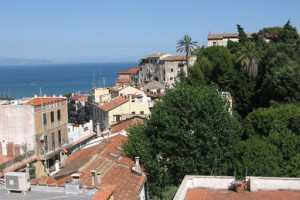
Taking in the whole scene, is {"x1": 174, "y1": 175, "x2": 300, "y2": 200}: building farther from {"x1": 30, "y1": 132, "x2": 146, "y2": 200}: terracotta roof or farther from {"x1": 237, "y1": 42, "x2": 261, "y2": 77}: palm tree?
{"x1": 237, "y1": 42, "x2": 261, "y2": 77}: palm tree

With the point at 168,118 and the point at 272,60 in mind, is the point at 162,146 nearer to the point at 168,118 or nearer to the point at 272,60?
the point at 168,118

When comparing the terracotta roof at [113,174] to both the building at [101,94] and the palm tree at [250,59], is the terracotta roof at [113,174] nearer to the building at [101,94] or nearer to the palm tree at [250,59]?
the palm tree at [250,59]

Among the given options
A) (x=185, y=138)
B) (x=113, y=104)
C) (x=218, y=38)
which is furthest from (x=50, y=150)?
(x=218, y=38)

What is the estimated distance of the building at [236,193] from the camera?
43.9ft

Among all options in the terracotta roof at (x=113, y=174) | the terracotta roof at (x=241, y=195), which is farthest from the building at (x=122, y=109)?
the terracotta roof at (x=241, y=195)

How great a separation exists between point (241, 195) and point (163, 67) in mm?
74265

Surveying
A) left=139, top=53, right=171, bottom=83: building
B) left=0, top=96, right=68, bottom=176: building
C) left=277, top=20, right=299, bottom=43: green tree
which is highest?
left=277, top=20, right=299, bottom=43: green tree

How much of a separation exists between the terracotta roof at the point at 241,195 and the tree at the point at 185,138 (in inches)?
365

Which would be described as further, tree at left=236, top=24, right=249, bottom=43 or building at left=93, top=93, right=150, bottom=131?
tree at left=236, top=24, right=249, bottom=43

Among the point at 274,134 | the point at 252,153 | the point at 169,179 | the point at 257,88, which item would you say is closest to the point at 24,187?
the point at 169,179

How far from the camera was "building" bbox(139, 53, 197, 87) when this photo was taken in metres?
82.5

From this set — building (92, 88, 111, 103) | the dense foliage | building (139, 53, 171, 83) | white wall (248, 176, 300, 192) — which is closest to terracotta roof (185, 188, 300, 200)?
white wall (248, 176, 300, 192)

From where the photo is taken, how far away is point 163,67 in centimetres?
8712

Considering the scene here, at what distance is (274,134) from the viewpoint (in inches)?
1002
